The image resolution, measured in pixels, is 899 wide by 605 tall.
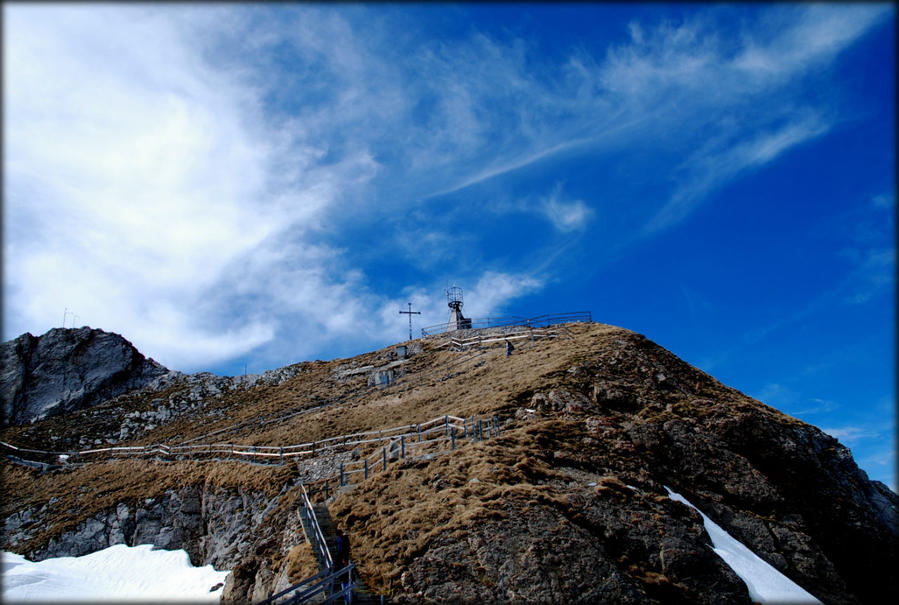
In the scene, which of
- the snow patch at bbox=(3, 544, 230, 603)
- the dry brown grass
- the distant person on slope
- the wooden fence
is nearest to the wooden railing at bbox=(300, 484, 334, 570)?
the distant person on slope

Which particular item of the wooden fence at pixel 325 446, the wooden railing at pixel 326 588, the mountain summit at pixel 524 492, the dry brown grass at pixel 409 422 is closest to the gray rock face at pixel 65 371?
the dry brown grass at pixel 409 422

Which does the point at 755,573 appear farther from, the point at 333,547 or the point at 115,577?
the point at 115,577

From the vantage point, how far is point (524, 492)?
61.2 feet

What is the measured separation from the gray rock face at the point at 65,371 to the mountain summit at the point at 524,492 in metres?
18.4

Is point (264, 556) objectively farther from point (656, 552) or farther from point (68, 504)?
point (68, 504)

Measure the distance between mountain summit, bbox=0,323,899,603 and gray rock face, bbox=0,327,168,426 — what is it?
18.4 meters

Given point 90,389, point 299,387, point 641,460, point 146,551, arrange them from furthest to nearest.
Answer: point 90,389 < point 299,387 < point 146,551 < point 641,460

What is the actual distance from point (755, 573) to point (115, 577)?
31135 mm

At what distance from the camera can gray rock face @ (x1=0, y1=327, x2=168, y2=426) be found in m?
60.4

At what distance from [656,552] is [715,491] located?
6.63 m

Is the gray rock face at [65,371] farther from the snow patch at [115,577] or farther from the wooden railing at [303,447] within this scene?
the snow patch at [115,577]

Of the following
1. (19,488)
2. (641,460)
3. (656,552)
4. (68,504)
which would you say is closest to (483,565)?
(656,552)

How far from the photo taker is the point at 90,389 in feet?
207

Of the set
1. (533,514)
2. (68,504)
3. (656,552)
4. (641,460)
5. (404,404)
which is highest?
(404,404)
